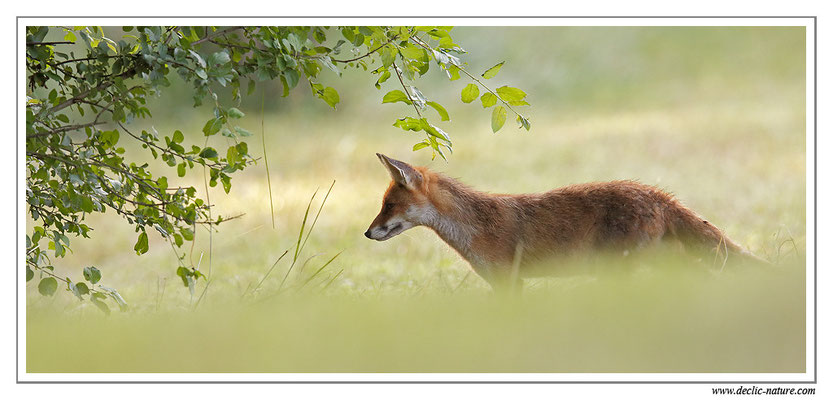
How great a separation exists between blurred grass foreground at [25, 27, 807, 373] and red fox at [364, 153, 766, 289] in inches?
6.0

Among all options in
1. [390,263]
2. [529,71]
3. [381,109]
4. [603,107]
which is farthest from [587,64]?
[390,263]

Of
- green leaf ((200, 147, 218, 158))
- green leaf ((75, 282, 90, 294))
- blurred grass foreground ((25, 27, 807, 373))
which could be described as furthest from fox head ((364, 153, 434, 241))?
green leaf ((75, 282, 90, 294))

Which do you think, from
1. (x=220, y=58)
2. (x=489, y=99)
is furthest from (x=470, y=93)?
(x=220, y=58)

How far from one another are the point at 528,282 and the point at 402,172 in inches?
40.6

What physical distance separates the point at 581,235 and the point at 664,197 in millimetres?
469

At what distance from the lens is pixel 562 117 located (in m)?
13.5

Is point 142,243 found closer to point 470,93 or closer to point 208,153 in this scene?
point 208,153

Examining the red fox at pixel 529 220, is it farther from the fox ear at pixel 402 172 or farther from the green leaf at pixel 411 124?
the green leaf at pixel 411 124

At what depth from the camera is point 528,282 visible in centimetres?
480

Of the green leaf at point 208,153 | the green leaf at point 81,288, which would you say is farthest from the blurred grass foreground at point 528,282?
the green leaf at point 208,153

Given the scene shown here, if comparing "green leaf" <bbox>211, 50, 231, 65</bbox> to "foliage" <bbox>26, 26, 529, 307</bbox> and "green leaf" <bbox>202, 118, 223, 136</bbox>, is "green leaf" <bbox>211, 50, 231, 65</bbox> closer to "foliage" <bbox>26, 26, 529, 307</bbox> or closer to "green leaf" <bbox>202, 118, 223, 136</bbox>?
"foliage" <bbox>26, 26, 529, 307</bbox>

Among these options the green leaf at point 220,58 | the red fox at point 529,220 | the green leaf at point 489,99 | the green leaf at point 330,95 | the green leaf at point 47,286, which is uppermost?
the green leaf at point 220,58

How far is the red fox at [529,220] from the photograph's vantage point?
422 centimetres
